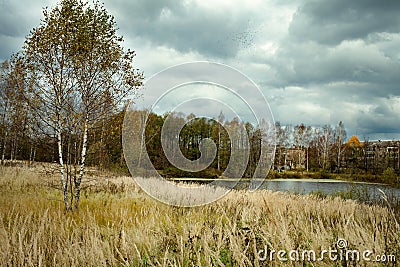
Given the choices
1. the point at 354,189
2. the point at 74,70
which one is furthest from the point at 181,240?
Result: the point at 354,189

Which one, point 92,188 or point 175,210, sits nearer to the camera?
point 175,210

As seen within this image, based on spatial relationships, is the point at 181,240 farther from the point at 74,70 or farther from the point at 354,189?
the point at 354,189

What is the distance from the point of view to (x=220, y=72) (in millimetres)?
6621

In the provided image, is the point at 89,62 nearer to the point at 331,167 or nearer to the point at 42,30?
the point at 42,30

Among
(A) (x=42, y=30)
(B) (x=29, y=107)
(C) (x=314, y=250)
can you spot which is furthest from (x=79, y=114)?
(C) (x=314, y=250)

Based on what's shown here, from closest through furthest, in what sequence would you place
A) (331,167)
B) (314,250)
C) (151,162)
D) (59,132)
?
(314,250), (59,132), (151,162), (331,167)

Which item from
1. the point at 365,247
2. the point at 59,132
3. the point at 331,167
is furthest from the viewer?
the point at 331,167

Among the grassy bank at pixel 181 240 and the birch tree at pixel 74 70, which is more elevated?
the birch tree at pixel 74 70

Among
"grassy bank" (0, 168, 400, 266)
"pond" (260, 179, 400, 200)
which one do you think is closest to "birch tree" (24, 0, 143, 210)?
"grassy bank" (0, 168, 400, 266)

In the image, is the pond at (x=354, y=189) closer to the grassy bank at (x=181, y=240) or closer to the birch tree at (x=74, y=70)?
the grassy bank at (x=181, y=240)

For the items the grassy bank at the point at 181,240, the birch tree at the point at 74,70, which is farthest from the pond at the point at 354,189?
the birch tree at the point at 74,70

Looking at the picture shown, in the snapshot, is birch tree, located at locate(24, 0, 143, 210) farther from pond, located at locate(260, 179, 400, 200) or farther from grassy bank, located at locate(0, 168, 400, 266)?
pond, located at locate(260, 179, 400, 200)

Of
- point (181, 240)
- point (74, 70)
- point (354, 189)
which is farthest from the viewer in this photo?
point (354, 189)

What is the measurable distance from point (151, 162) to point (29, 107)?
16.7 ft
